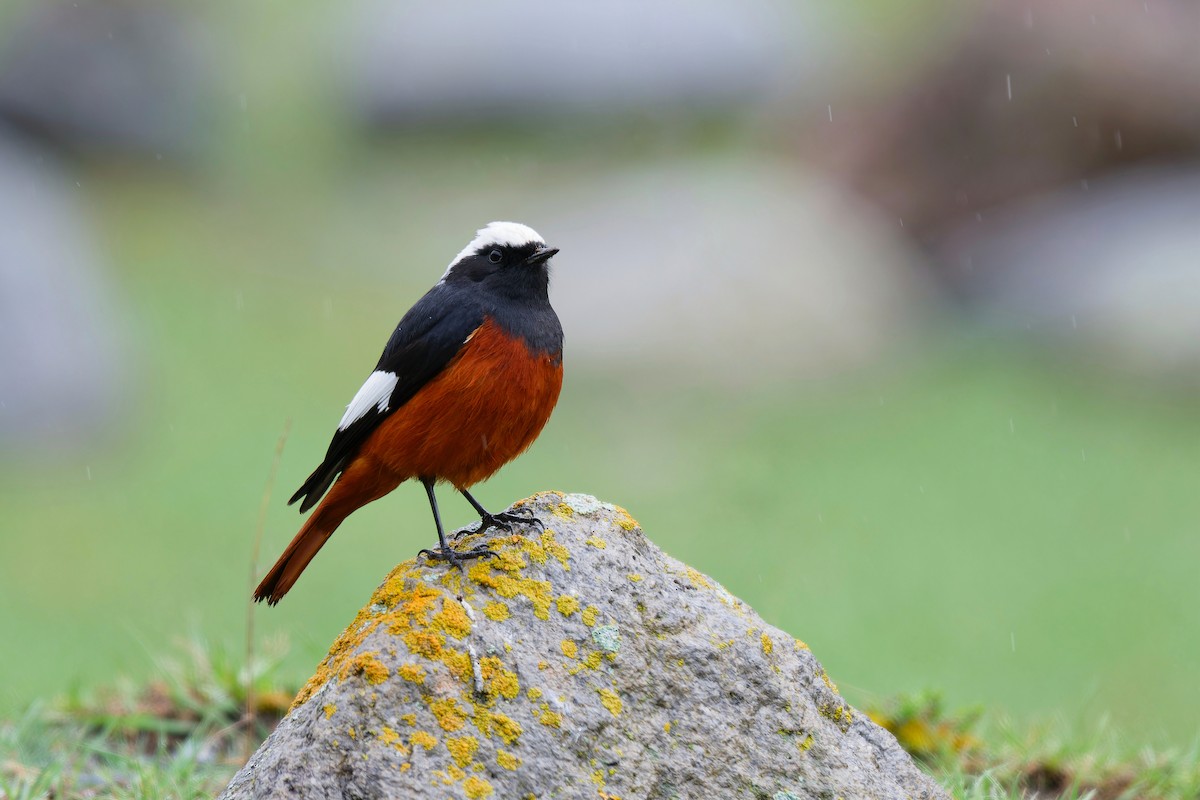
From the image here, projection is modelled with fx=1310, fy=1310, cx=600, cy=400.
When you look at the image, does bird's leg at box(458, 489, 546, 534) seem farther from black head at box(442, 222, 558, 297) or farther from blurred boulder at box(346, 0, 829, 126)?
blurred boulder at box(346, 0, 829, 126)

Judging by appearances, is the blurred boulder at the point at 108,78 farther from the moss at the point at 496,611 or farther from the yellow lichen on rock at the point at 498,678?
the yellow lichen on rock at the point at 498,678

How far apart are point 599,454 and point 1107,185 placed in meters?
7.98

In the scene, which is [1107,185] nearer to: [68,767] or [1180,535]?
[1180,535]

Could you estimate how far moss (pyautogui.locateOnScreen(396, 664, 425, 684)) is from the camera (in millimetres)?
3145

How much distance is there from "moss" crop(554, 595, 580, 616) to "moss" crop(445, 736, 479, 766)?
47 centimetres

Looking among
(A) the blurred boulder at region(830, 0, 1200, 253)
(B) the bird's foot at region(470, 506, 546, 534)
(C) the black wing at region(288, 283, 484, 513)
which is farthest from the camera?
(A) the blurred boulder at region(830, 0, 1200, 253)

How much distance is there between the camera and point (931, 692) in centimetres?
508

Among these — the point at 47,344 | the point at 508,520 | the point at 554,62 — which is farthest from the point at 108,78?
the point at 508,520

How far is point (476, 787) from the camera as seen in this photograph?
303cm

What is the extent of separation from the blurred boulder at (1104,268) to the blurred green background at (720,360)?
66 millimetres

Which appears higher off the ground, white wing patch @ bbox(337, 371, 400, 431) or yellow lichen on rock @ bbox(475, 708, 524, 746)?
white wing patch @ bbox(337, 371, 400, 431)

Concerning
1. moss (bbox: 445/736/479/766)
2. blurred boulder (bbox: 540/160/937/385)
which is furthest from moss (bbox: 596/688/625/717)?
blurred boulder (bbox: 540/160/937/385)

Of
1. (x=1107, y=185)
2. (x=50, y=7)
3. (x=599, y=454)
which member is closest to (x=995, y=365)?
(x=1107, y=185)

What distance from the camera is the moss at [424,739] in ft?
10.0
